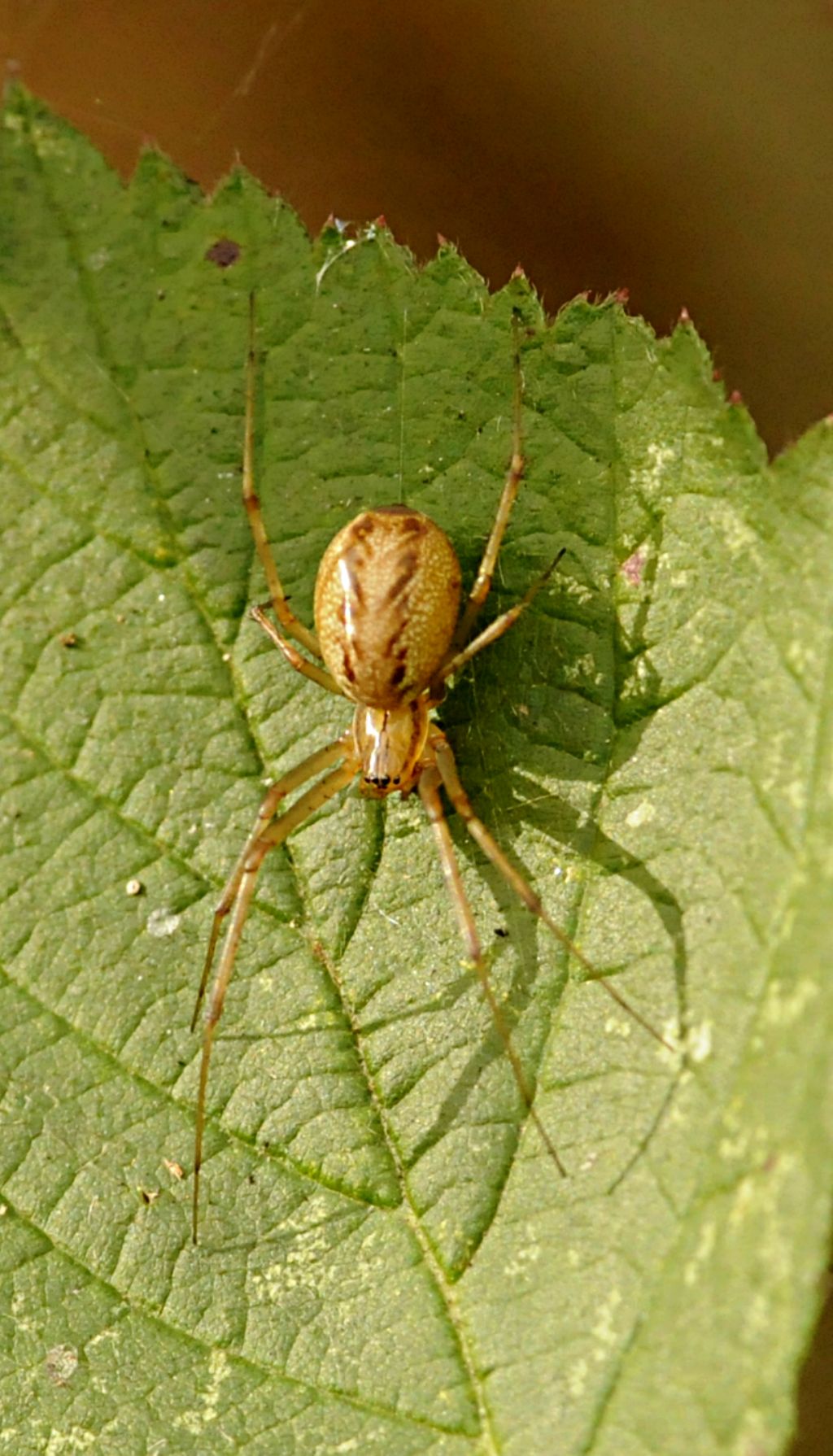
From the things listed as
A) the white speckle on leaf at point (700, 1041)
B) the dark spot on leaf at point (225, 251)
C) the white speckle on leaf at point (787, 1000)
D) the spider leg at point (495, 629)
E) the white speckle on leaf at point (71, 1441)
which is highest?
the dark spot on leaf at point (225, 251)

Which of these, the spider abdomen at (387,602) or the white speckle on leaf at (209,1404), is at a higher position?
the spider abdomen at (387,602)

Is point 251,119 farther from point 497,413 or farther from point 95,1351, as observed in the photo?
point 95,1351

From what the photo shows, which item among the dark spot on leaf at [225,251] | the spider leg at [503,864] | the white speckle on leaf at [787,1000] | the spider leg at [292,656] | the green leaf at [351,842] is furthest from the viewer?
the spider leg at [292,656]

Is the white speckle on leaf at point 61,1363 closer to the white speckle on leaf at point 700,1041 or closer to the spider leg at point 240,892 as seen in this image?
the spider leg at point 240,892

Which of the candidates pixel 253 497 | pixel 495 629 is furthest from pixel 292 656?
pixel 495 629

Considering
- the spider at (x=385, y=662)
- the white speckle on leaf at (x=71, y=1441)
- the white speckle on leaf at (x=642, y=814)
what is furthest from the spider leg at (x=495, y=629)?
the white speckle on leaf at (x=71, y=1441)

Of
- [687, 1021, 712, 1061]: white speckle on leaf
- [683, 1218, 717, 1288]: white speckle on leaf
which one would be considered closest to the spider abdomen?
[687, 1021, 712, 1061]: white speckle on leaf

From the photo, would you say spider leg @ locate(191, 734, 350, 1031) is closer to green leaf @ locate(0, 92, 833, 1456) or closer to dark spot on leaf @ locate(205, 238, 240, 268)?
green leaf @ locate(0, 92, 833, 1456)
